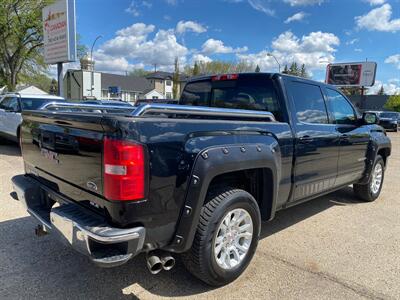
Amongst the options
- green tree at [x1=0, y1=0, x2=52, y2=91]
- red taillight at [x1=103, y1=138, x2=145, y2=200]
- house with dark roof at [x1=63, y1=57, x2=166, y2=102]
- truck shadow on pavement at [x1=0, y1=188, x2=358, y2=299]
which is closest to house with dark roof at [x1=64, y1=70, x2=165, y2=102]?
house with dark roof at [x1=63, y1=57, x2=166, y2=102]

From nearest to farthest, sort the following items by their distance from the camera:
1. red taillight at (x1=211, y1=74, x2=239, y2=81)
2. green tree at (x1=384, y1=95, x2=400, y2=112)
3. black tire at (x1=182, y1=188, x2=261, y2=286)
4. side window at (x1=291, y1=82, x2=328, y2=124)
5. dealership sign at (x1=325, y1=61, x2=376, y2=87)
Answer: black tire at (x1=182, y1=188, x2=261, y2=286) → side window at (x1=291, y1=82, x2=328, y2=124) → red taillight at (x1=211, y1=74, x2=239, y2=81) → dealership sign at (x1=325, y1=61, x2=376, y2=87) → green tree at (x1=384, y1=95, x2=400, y2=112)

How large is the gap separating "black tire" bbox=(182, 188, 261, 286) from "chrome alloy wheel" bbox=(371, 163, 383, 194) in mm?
3795

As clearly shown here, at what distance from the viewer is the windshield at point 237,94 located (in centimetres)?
377

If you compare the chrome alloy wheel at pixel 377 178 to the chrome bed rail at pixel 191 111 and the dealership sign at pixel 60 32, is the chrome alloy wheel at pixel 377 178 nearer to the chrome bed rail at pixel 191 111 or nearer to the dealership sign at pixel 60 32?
the chrome bed rail at pixel 191 111

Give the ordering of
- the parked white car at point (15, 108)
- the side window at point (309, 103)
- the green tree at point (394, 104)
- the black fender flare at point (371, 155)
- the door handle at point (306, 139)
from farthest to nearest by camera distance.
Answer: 1. the green tree at point (394, 104)
2. the parked white car at point (15, 108)
3. the black fender flare at point (371, 155)
4. the side window at point (309, 103)
5. the door handle at point (306, 139)

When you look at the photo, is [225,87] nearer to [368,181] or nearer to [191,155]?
[191,155]

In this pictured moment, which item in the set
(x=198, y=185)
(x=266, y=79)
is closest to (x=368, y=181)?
(x=266, y=79)

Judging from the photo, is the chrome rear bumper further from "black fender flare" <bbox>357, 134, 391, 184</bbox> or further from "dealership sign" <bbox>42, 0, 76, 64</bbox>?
"dealership sign" <bbox>42, 0, 76, 64</bbox>

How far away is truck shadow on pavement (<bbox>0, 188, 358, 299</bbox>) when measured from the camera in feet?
9.42

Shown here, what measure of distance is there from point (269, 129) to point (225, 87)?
112cm

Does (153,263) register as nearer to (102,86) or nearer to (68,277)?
(68,277)

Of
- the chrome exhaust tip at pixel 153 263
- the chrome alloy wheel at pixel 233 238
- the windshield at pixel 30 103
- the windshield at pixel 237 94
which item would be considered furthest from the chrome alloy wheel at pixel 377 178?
the windshield at pixel 30 103

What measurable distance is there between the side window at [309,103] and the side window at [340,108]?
0.26m

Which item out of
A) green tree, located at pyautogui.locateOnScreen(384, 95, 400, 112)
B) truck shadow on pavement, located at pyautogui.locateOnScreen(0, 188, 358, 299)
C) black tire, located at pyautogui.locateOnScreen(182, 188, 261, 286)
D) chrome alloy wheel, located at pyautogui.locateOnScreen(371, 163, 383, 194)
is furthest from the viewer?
green tree, located at pyautogui.locateOnScreen(384, 95, 400, 112)
